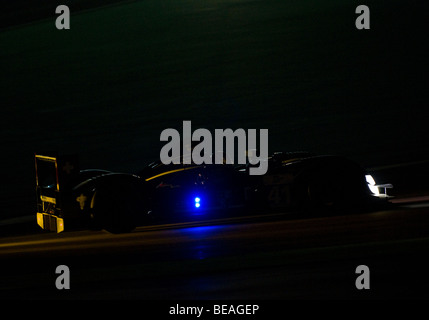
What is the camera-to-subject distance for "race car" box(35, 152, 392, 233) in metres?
10.9

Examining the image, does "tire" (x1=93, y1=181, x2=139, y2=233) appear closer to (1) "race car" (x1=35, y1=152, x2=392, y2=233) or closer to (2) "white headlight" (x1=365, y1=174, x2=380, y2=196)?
(1) "race car" (x1=35, y1=152, x2=392, y2=233)

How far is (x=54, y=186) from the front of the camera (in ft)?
37.6

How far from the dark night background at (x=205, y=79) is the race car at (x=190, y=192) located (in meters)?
3.92

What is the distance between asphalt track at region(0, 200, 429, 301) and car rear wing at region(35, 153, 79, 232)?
0.39 metres

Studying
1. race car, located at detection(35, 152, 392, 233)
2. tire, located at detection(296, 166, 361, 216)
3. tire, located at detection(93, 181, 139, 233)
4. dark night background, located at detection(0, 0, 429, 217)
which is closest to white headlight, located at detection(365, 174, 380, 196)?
race car, located at detection(35, 152, 392, 233)

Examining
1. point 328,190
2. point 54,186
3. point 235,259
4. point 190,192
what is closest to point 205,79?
point 328,190

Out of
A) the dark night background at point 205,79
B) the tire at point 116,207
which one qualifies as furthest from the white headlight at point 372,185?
the dark night background at point 205,79

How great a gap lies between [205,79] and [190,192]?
16.2m

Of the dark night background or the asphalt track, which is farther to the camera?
the dark night background

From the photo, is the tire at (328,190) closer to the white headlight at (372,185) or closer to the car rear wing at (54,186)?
the white headlight at (372,185)

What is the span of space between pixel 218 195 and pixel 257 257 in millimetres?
2414

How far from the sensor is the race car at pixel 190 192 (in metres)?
10.9
